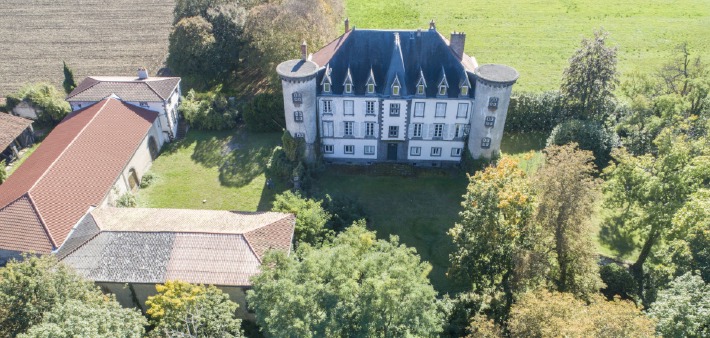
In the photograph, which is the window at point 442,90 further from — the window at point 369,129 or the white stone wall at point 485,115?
the window at point 369,129

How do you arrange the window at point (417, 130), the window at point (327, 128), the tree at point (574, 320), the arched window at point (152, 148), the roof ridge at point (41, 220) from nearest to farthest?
the tree at point (574, 320), the roof ridge at point (41, 220), the window at point (417, 130), the window at point (327, 128), the arched window at point (152, 148)

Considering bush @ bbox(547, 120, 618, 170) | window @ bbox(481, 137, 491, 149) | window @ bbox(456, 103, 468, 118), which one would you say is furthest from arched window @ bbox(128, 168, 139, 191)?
bush @ bbox(547, 120, 618, 170)

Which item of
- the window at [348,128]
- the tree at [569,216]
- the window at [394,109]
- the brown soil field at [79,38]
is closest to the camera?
the tree at [569,216]

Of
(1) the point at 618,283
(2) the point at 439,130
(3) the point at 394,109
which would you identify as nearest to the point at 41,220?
(3) the point at 394,109

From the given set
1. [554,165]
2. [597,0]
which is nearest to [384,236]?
[554,165]

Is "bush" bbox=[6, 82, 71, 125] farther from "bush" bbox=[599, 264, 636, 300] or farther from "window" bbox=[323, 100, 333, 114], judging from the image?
"bush" bbox=[599, 264, 636, 300]

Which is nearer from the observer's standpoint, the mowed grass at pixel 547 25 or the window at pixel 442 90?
the window at pixel 442 90

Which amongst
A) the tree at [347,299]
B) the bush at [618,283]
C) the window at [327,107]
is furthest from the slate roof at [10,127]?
the bush at [618,283]

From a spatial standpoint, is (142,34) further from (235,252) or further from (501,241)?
(501,241)
